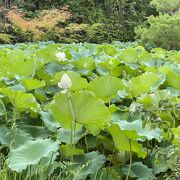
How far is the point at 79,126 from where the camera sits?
1.29 m

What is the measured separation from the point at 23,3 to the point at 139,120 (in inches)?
557

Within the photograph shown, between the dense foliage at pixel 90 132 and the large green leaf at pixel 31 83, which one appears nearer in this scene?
the dense foliage at pixel 90 132

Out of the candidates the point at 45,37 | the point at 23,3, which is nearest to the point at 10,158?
the point at 45,37

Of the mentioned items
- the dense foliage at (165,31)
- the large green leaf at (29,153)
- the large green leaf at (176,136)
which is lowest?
the dense foliage at (165,31)

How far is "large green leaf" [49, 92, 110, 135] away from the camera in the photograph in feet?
3.79

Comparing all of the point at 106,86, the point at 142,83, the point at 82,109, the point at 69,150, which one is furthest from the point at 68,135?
the point at 142,83

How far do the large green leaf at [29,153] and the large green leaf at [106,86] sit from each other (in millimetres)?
326

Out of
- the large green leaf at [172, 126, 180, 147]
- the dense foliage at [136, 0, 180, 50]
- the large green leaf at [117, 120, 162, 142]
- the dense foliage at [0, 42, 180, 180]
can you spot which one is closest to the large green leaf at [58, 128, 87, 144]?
the dense foliage at [0, 42, 180, 180]

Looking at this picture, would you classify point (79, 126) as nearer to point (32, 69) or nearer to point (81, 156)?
point (81, 156)

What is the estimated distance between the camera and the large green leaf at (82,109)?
1.16 metres

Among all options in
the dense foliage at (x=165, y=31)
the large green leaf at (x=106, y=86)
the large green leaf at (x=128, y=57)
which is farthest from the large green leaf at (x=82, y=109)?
the dense foliage at (x=165, y=31)

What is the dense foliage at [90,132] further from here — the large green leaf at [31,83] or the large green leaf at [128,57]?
the large green leaf at [128,57]

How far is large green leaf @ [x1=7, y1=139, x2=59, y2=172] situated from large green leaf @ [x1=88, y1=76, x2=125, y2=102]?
0.33 meters

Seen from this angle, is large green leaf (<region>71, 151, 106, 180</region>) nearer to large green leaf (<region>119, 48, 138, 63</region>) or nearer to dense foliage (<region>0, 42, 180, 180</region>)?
dense foliage (<region>0, 42, 180, 180</region>)
